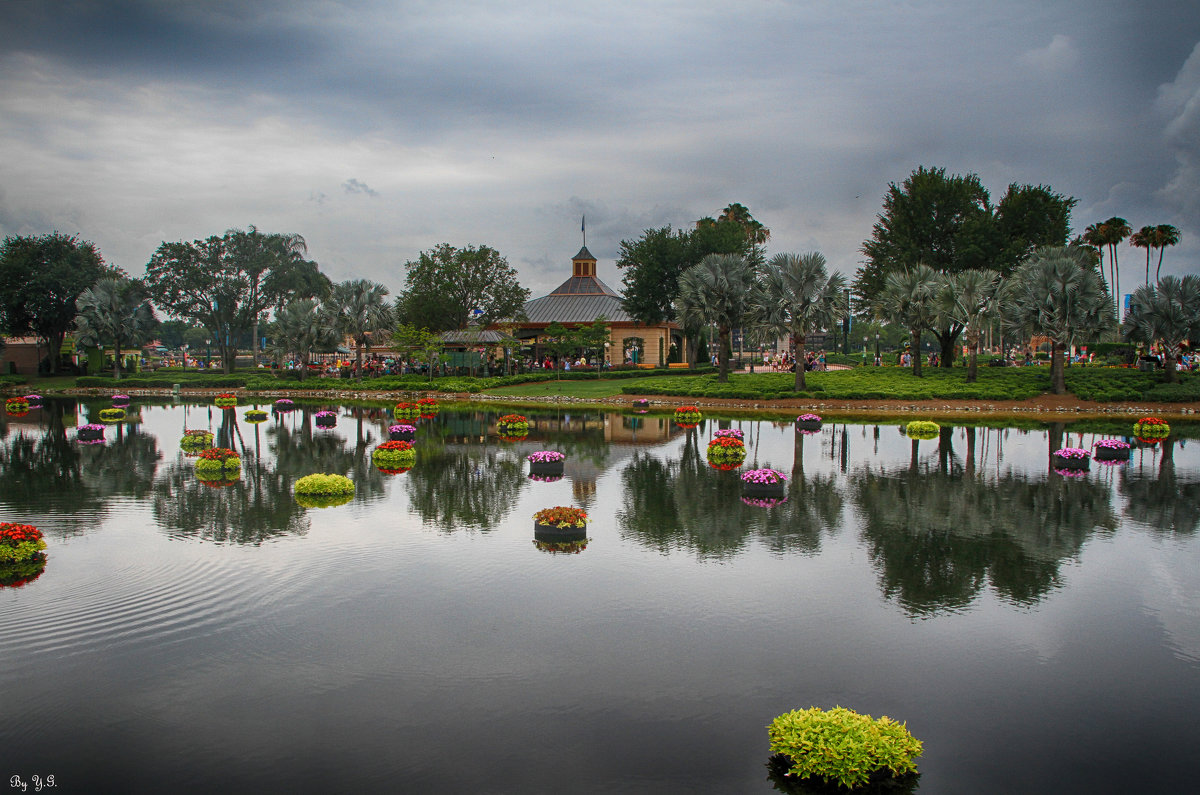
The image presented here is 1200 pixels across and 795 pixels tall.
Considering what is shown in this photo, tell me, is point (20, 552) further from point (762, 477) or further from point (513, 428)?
point (513, 428)

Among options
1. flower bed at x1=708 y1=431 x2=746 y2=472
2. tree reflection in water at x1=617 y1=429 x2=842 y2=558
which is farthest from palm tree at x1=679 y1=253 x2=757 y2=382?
tree reflection in water at x1=617 y1=429 x2=842 y2=558

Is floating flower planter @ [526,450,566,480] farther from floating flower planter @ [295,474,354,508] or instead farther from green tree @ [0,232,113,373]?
green tree @ [0,232,113,373]

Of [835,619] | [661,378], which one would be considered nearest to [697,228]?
[661,378]

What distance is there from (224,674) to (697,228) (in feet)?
221

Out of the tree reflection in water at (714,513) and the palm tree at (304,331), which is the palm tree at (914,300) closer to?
the tree reflection in water at (714,513)

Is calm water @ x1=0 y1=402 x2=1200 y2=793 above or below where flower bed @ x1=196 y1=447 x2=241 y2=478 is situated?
below

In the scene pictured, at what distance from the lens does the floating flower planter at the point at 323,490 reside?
19.5m

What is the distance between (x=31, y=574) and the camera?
13289mm

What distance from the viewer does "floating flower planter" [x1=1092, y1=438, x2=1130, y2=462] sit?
26297 millimetres

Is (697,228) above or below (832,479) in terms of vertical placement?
above

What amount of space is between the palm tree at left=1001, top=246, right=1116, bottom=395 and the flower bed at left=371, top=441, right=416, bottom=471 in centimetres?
3882

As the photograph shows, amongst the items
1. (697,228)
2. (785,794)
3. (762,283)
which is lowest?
(785,794)

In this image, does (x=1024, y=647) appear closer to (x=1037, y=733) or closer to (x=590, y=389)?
(x=1037, y=733)

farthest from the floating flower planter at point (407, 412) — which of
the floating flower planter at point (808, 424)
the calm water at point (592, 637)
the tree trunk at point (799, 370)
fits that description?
the tree trunk at point (799, 370)
